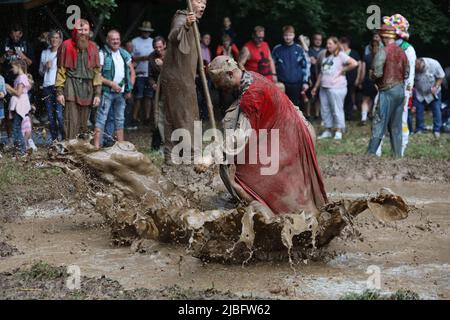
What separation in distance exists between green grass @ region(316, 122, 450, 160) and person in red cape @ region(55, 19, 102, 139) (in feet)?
12.2

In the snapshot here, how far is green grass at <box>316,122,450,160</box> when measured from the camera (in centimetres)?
1428

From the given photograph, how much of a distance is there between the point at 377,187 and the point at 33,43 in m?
7.69

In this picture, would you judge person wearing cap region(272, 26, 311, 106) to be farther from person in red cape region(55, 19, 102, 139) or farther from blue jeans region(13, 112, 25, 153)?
blue jeans region(13, 112, 25, 153)

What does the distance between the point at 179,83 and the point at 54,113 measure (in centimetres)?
276

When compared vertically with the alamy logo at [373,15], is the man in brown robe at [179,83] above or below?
below

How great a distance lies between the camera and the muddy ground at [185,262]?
6770 mm

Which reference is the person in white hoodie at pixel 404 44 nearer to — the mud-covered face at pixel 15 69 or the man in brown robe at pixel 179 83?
the man in brown robe at pixel 179 83

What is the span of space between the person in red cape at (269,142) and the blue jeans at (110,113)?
5.78 m

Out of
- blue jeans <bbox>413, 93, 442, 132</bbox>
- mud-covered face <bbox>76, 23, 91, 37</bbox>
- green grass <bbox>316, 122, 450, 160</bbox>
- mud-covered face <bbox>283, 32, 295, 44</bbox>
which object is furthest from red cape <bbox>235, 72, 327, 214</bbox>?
blue jeans <bbox>413, 93, 442, 132</bbox>

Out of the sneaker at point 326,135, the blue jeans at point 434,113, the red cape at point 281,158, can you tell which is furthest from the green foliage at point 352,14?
the red cape at point 281,158

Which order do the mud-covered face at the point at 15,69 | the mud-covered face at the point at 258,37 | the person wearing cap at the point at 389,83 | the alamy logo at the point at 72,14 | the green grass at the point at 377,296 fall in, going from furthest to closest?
1. the mud-covered face at the point at 258,37
2. the alamy logo at the point at 72,14
3. the mud-covered face at the point at 15,69
4. the person wearing cap at the point at 389,83
5. the green grass at the point at 377,296

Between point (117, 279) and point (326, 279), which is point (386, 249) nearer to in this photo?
point (326, 279)

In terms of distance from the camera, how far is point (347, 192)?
11.4m

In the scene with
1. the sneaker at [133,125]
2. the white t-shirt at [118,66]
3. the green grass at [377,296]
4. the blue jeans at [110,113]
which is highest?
the white t-shirt at [118,66]
